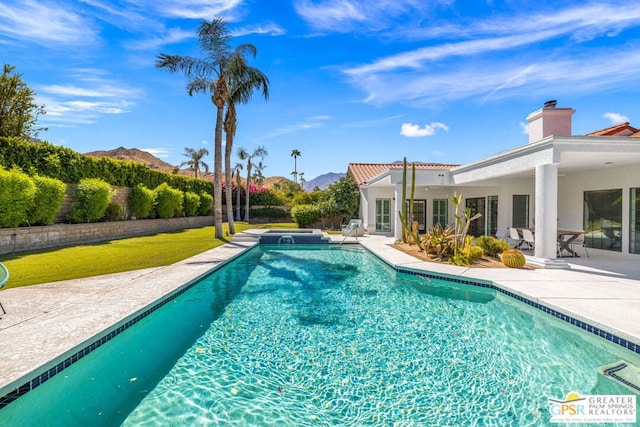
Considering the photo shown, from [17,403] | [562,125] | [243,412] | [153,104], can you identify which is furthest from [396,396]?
[153,104]

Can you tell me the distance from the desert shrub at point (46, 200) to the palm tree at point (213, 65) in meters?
6.64

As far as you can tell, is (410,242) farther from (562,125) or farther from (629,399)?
(629,399)

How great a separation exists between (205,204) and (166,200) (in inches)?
261

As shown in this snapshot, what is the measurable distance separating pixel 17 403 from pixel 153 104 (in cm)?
2388

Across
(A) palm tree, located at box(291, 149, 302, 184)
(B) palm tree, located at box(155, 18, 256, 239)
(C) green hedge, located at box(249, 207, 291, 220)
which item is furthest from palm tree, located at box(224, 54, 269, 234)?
(A) palm tree, located at box(291, 149, 302, 184)

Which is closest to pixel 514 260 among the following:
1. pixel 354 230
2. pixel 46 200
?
pixel 354 230

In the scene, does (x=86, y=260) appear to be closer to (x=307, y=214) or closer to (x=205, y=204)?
(x=307, y=214)

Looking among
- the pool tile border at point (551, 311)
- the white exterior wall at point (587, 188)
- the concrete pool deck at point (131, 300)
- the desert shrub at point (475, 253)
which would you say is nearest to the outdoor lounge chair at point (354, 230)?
the concrete pool deck at point (131, 300)

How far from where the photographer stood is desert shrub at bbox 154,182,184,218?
20891 mm

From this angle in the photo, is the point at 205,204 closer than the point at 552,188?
No

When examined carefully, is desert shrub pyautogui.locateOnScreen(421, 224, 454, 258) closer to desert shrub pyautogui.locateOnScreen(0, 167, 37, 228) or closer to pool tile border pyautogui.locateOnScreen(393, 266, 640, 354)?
pool tile border pyautogui.locateOnScreen(393, 266, 640, 354)

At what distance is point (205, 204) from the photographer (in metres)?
27.9

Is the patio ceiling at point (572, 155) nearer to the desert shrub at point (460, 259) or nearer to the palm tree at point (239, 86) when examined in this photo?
the desert shrub at point (460, 259)

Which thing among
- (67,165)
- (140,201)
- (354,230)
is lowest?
(354,230)
